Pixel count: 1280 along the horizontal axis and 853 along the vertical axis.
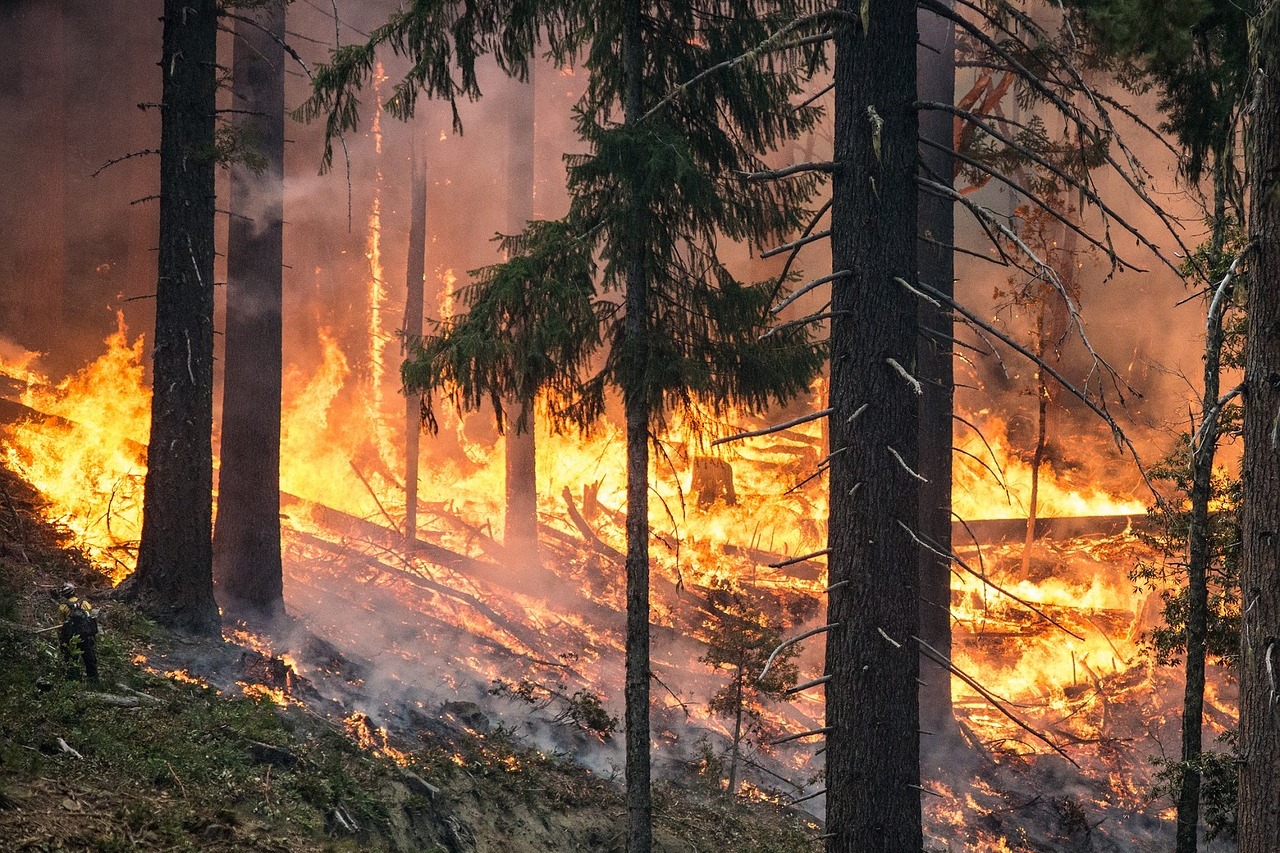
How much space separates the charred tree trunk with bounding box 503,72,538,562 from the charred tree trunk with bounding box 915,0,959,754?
24.9 feet

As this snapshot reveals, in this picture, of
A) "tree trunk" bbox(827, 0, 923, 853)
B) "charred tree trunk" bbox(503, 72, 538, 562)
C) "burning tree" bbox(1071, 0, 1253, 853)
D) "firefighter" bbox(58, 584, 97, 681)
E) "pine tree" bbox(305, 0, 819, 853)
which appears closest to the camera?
"tree trunk" bbox(827, 0, 923, 853)

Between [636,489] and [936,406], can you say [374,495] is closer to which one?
[936,406]

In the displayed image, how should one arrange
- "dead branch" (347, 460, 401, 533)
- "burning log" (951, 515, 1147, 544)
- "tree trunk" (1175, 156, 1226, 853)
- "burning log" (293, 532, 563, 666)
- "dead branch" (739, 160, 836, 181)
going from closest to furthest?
"dead branch" (739, 160, 836, 181)
"tree trunk" (1175, 156, 1226, 853)
"burning log" (293, 532, 563, 666)
"dead branch" (347, 460, 401, 533)
"burning log" (951, 515, 1147, 544)

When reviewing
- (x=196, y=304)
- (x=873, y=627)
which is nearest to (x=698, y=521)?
(x=196, y=304)

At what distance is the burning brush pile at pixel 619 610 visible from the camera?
38.8 ft

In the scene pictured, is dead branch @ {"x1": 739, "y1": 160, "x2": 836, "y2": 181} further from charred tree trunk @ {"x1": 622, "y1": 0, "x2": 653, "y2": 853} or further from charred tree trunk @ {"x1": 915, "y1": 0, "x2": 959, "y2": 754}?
charred tree trunk @ {"x1": 915, "y1": 0, "x2": 959, "y2": 754}

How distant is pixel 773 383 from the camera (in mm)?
8523

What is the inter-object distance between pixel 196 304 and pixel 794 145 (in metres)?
23.8

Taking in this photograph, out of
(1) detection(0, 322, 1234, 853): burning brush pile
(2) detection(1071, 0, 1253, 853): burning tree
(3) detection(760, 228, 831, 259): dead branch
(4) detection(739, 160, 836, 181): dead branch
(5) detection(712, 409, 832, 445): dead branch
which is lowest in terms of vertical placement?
(1) detection(0, 322, 1234, 853): burning brush pile

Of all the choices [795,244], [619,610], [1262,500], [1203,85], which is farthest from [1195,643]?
[619,610]

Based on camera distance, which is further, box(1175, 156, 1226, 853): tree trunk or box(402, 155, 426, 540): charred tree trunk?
box(402, 155, 426, 540): charred tree trunk

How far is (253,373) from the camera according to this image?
12.0 metres

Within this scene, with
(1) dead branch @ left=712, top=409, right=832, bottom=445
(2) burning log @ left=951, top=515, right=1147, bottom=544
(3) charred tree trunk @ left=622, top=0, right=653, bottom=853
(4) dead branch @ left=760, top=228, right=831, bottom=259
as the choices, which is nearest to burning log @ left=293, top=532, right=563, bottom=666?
(3) charred tree trunk @ left=622, top=0, right=653, bottom=853

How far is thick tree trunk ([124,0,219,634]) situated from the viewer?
9586mm
